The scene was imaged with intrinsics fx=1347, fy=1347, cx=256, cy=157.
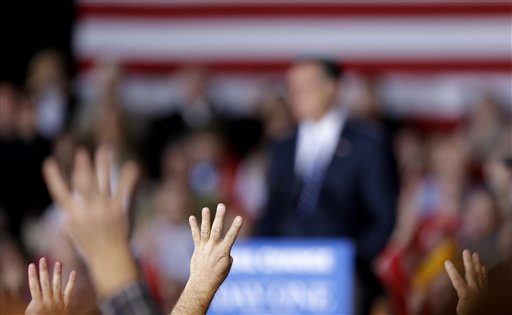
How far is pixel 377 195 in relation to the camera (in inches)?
197

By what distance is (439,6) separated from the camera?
798 cm

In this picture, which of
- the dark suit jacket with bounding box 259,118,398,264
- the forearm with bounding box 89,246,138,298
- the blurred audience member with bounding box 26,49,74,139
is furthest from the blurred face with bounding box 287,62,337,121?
the forearm with bounding box 89,246,138,298

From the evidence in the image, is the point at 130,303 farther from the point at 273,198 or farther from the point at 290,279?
the point at 273,198

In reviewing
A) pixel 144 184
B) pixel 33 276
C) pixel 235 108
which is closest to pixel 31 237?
pixel 144 184

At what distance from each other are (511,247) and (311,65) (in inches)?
46.2

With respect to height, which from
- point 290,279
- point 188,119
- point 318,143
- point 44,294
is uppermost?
point 188,119

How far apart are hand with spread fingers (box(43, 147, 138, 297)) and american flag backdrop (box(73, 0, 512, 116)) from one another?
16.0 feet

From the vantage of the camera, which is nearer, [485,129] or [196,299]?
[196,299]

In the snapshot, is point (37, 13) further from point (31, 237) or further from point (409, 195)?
point (409, 195)

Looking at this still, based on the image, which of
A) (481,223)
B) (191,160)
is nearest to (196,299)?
(481,223)

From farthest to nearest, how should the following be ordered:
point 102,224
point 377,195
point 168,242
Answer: point 168,242 < point 377,195 < point 102,224

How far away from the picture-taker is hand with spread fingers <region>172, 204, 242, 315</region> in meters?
2.31

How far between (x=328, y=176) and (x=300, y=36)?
3222 mm

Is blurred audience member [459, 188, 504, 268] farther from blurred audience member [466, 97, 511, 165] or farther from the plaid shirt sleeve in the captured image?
the plaid shirt sleeve
